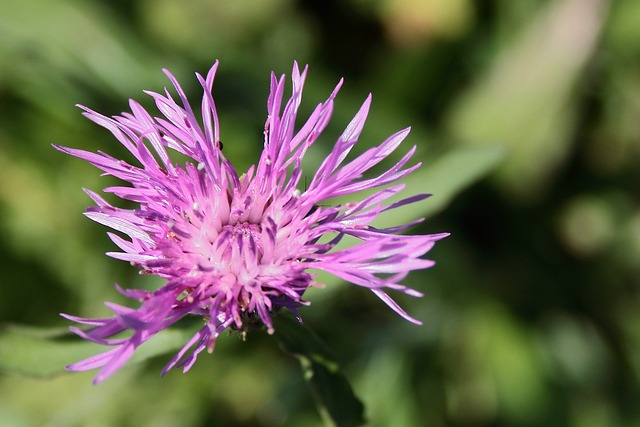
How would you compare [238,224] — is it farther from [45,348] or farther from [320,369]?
[45,348]

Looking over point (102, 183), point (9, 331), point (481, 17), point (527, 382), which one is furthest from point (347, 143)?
point (481, 17)

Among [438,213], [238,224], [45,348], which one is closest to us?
[238,224]

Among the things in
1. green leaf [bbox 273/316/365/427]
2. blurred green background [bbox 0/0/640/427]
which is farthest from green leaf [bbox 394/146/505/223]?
blurred green background [bbox 0/0/640/427]

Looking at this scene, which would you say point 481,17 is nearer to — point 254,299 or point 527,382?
point 527,382

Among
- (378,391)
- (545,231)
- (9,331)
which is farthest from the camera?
(545,231)

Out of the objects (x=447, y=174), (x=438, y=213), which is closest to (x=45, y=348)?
Result: (x=447, y=174)

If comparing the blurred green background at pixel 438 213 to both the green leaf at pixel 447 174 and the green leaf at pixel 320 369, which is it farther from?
the green leaf at pixel 320 369

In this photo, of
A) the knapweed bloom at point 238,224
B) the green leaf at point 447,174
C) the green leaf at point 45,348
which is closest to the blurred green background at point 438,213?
the green leaf at point 447,174
